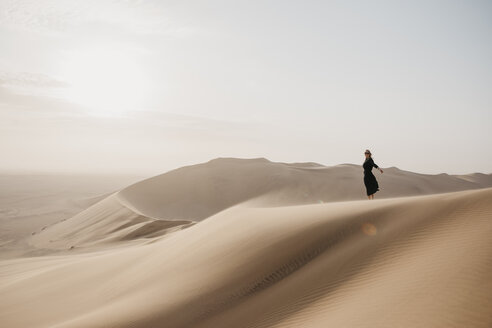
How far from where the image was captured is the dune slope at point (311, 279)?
9.32ft

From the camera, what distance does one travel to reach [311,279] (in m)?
3.89

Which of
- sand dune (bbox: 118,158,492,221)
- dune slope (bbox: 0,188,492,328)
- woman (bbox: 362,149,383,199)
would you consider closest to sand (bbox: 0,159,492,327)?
dune slope (bbox: 0,188,492,328)

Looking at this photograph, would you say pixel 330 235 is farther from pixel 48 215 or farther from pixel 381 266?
pixel 48 215

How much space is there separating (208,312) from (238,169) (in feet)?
73.7

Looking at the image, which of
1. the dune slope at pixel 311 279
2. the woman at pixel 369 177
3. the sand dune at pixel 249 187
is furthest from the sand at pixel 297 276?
the sand dune at pixel 249 187

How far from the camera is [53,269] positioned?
26.9ft

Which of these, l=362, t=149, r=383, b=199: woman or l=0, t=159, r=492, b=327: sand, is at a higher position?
l=362, t=149, r=383, b=199: woman

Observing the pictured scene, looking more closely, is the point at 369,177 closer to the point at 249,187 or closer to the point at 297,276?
the point at 297,276

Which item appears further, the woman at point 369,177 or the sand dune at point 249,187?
the sand dune at point 249,187

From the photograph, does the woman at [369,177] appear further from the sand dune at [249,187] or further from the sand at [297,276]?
the sand dune at [249,187]

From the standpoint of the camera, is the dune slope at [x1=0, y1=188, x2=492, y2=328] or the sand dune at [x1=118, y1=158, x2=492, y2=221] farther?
the sand dune at [x1=118, y1=158, x2=492, y2=221]

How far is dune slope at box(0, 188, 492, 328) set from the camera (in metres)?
2.84

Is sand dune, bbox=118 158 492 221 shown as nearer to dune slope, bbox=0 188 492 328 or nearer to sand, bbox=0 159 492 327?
sand, bbox=0 159 492 327

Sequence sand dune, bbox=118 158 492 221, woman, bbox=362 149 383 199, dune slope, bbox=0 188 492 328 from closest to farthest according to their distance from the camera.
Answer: dune slope, bbox=0 188 492 328, woman, bbox=362 149 383 199, sand dune, bbox=118 158 492 221
